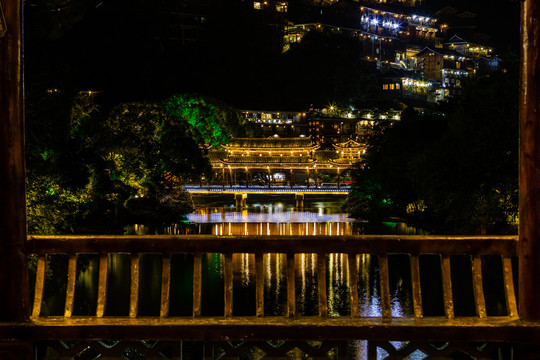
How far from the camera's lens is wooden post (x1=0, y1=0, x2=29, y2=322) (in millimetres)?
8172

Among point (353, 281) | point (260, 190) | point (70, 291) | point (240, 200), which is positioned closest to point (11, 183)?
point (70, 291)

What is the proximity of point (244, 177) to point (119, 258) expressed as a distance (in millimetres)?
47655

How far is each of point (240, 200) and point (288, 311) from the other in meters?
58.7

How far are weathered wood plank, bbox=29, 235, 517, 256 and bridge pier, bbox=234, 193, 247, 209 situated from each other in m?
53.5

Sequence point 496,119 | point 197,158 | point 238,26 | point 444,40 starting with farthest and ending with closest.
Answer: point 444,40 < point 238,26 < point 197,158 < point 496,119

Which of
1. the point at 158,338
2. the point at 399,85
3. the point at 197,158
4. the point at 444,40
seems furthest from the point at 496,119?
the point at 444,40

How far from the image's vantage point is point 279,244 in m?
8.92

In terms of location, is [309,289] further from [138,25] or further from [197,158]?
[138,25]

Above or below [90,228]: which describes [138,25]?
above

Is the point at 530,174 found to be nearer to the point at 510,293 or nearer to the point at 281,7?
the point at 510,293

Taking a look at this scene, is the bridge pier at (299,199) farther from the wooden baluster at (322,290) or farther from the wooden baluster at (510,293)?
the wooden baluster at (510,293)

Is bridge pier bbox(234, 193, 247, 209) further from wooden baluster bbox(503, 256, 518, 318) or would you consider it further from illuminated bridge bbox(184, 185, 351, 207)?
wooden baluster bbox(503, 256, 518, 318)

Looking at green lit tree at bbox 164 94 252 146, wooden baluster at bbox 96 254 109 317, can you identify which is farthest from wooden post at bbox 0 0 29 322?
green lit tree at bbox 164 94 252 146

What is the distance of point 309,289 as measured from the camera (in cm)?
2567
